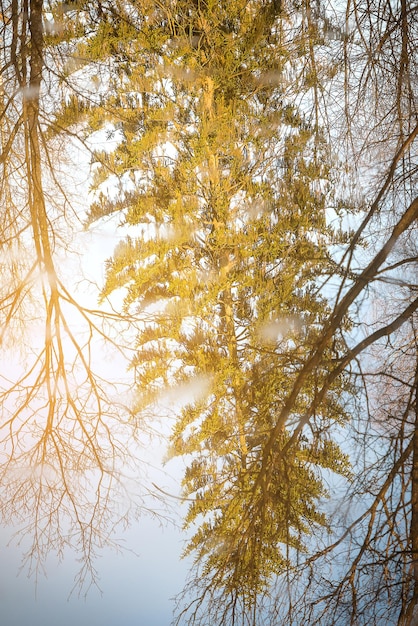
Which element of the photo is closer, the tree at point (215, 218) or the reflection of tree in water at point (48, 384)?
the reflection of tree in water at point (48, 384)

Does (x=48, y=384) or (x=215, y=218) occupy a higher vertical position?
(x=215, y=218)

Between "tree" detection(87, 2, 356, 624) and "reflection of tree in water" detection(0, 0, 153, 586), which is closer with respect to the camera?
"reflection of tree in water" detection(0, 0, 153, 586)

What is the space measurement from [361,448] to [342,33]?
148cm

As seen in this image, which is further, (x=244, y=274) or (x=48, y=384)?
(x=244, y=274)

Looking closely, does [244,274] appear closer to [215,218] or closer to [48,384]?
[215,218]

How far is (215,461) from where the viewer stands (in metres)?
3.28

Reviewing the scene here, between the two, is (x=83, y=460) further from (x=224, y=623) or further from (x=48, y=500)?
(x=224, y=623)

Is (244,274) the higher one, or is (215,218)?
(215,218)

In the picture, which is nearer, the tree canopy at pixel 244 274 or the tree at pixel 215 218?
the tree canopy at pixel 244 274

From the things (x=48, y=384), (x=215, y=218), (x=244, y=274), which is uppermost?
(x=215, y=218)

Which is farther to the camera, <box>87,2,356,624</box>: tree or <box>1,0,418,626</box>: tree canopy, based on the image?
<box>87,2,356,624</box>: tree

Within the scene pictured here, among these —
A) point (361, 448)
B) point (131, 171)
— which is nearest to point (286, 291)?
point (131, 171)

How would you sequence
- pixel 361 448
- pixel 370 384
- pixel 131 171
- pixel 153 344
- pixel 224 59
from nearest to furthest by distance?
pixel 361 448 < pixel 370 384 < pixel 153 344 < pixel 224 59 < pixel 131 171

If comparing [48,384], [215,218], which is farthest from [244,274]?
[48,384]
